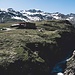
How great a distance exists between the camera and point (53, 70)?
11675 centimetres

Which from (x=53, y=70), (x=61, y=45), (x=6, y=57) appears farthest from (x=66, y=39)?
(x=6, y=57)

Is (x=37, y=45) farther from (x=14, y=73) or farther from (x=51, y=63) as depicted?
(x=14, y=73)

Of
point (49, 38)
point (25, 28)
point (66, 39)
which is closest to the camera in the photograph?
point (49, 38)

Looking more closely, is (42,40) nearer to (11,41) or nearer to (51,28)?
(11,41)

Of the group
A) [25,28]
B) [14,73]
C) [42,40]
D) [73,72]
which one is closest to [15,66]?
[14,73]

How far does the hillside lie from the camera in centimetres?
9642

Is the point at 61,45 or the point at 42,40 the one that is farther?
the point at 61,45

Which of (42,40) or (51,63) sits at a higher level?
(42,40)

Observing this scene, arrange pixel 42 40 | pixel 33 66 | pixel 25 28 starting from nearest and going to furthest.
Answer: pixel 33 66
pixel 42 40
pixel 25 28

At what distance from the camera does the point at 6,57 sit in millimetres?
99625

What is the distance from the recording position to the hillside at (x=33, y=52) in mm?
96419

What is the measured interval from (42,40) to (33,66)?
30926 millimetres

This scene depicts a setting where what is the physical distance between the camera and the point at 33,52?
376 feet

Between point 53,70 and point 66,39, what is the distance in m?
40.1
